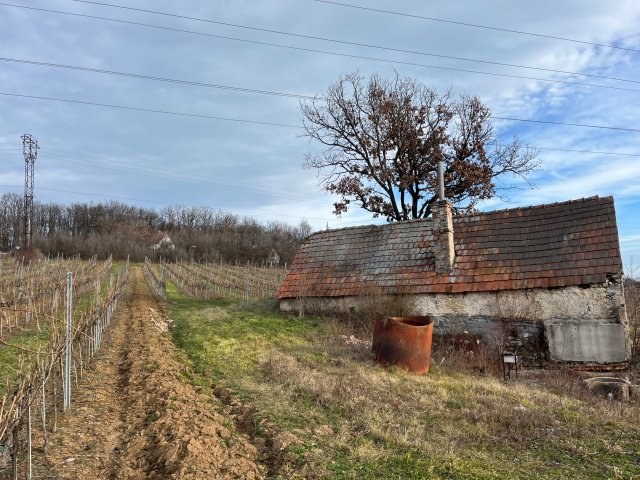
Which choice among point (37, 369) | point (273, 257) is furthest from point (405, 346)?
point (273, 257)

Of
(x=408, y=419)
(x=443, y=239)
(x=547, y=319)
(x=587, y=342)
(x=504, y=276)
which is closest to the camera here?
(x=408, y=419)

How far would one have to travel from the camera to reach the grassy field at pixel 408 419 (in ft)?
15.5

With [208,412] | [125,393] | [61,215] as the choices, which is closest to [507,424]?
[208,412]

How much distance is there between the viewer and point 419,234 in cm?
1590

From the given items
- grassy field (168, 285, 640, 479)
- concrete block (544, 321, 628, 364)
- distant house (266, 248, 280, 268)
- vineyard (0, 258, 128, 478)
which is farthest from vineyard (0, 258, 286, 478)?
distant house (266, 248, 280, 268)

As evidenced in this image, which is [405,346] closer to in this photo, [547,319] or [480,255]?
[547,319]

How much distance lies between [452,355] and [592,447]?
6552 mm

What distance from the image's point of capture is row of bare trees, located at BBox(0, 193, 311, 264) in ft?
219

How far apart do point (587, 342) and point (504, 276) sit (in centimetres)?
266

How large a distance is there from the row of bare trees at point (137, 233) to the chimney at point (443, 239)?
55341 millimetres

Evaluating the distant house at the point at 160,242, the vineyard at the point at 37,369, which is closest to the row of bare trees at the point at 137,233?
the distant house at the point at 160,242

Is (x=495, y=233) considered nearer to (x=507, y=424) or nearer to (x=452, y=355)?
(x=452, y=355)

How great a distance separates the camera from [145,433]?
5383 millimetres

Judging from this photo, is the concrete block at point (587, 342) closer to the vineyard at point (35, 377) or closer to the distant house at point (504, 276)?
the distant house at point (504, 276)
